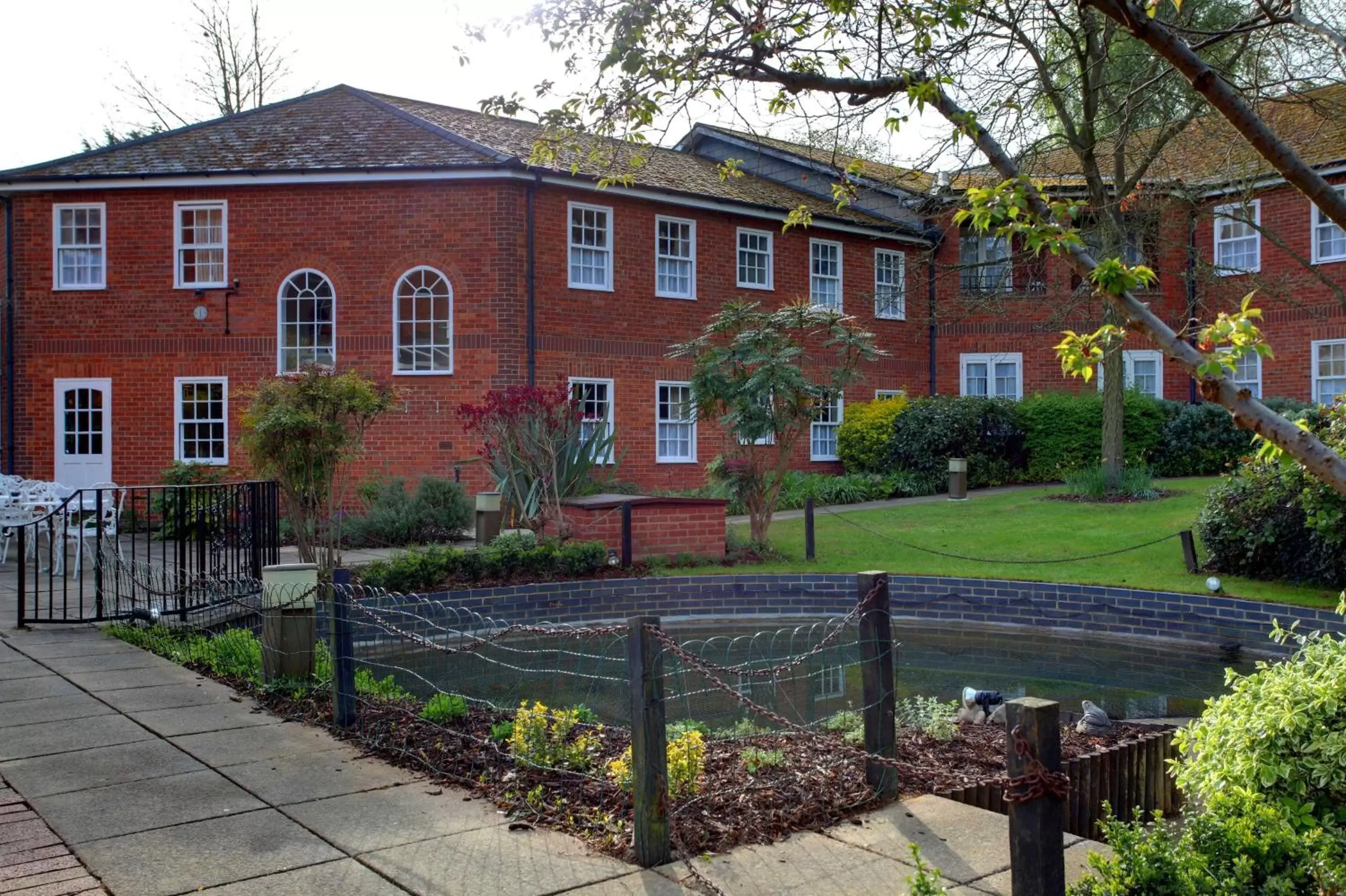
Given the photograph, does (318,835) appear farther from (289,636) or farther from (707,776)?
(289,636)

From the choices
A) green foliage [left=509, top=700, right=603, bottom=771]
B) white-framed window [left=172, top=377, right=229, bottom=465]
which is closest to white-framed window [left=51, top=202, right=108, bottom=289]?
white-framed window [left=172, top=377, right=229, bottom=465]

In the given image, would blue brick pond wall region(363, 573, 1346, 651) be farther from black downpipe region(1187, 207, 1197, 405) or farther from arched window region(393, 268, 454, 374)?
arched window region(393, 268, 454, 374)

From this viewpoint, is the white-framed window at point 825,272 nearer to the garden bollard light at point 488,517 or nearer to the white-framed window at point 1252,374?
the white-framed window at point 1252,374

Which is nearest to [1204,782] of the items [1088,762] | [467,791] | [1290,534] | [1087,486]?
[1088,762]

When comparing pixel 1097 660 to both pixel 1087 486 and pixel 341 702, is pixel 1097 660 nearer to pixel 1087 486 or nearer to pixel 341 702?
pixel 341 702

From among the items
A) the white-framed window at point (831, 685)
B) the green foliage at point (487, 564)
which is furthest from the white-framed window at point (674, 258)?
the white-framed window at point (831, 685)

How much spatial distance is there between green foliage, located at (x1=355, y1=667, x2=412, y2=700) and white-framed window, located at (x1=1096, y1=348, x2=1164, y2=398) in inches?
824

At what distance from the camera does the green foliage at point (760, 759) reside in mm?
5484

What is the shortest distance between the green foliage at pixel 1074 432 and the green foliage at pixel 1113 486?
3.23 m

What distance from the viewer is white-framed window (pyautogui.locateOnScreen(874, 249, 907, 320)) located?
24.7 meters

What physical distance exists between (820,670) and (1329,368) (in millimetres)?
19873

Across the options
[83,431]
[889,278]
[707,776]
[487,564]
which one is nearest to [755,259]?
[889,278]

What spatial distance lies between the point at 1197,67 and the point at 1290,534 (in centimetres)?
898

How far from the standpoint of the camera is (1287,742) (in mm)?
4145
